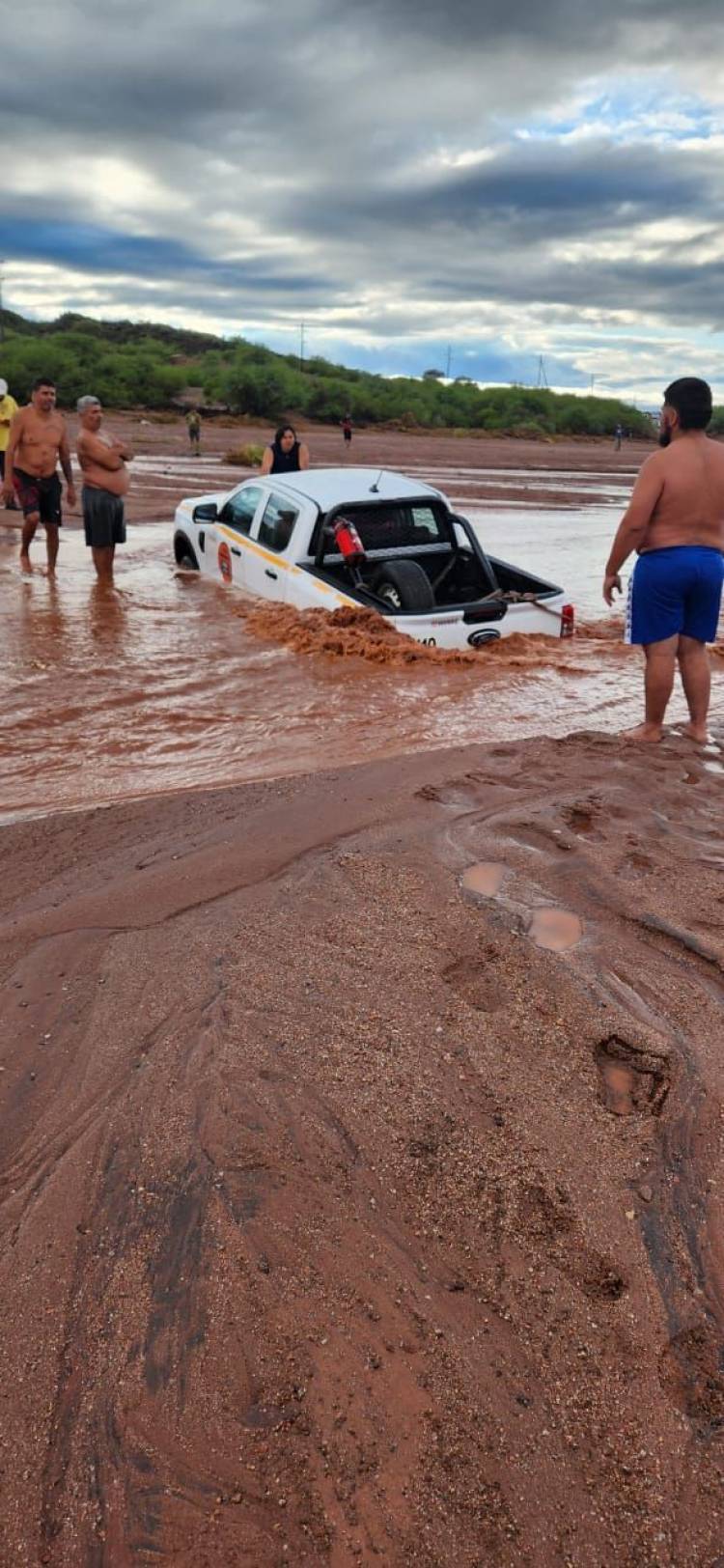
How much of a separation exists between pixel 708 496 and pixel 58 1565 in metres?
4.78

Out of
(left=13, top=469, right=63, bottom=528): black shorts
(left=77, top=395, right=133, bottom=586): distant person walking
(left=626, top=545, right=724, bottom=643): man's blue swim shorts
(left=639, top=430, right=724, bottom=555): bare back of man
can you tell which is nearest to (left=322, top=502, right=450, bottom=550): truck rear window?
(left=77, top=395, right=133, bottom=586): distant person walking

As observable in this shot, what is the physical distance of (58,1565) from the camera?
1.61 m

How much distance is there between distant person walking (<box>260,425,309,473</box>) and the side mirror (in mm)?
972

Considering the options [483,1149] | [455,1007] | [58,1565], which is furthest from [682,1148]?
[58,1565]

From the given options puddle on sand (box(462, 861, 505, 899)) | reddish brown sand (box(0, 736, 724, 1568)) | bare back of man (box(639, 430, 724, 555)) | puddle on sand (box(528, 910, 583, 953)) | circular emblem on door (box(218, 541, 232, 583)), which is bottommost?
reddish brown sand (box(0, 736, 724, 1568))

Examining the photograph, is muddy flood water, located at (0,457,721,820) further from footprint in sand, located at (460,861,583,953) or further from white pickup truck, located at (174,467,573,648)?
footprint in sand, located at (460,861,583,953)

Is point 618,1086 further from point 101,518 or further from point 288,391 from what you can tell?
point 288,391

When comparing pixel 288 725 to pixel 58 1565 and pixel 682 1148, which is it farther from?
pixel 58 1565

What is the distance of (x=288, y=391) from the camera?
4750 cm

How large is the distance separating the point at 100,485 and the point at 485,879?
289 inches

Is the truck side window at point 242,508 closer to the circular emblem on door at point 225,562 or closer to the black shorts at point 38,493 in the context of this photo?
the circular emblem on door at point 225,562

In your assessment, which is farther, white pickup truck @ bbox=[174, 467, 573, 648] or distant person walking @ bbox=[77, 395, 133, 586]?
distant person walking @ bbox=[77, 395, 133, 586]

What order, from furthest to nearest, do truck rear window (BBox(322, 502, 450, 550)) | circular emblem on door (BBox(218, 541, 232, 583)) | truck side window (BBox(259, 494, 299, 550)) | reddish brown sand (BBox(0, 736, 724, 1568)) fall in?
circular emblem on door (BBox(218, 541, 232, 583))
truck side window (BBox(259, 494, 299, 550))
truck rear window (BBox(322, 502, 450, 550))
reddish brown sand (BBox(0, 736, 724, 1568))

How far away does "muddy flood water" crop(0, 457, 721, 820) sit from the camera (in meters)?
5.62
